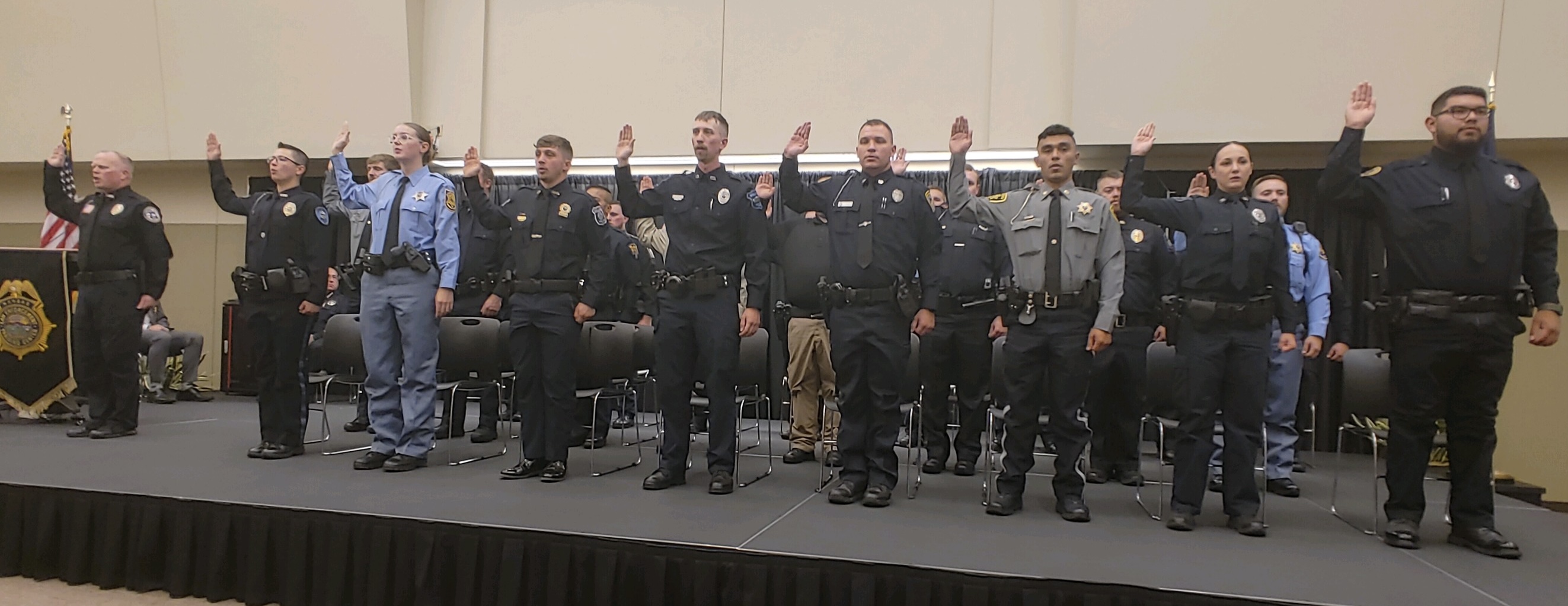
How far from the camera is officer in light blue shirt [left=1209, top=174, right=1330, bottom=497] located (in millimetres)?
4773

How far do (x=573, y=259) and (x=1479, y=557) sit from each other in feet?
13.0

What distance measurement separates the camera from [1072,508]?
3670mm

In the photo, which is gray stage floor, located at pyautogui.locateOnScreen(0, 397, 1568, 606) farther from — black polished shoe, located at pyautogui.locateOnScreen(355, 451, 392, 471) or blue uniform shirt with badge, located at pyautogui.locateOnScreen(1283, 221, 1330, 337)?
blue uniform shirt with badge, located at pyautogui.locateOnScreen(1283, 221, 1330, 337)

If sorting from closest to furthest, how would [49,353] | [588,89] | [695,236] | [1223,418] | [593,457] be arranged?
[1223,418], [695,236], [593,457], [49,353], [588,89]

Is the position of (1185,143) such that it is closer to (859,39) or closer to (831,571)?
(859,39)

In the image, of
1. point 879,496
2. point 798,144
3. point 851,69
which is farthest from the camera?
point 851,69

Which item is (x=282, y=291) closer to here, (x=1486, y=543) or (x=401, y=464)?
(x=401, y=464)

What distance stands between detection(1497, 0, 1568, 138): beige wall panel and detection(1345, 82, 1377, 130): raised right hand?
4082 mm

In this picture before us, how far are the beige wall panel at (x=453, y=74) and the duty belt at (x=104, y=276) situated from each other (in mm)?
3670

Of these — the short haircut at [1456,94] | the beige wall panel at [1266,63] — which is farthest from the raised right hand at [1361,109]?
the beige wall panel at [1266,63]

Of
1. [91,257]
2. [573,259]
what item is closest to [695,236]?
[573,259]

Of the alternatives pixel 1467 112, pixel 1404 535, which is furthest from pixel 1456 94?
pixel 1404 535

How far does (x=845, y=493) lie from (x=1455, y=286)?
8.18ft

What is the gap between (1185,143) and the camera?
22.3 feet
